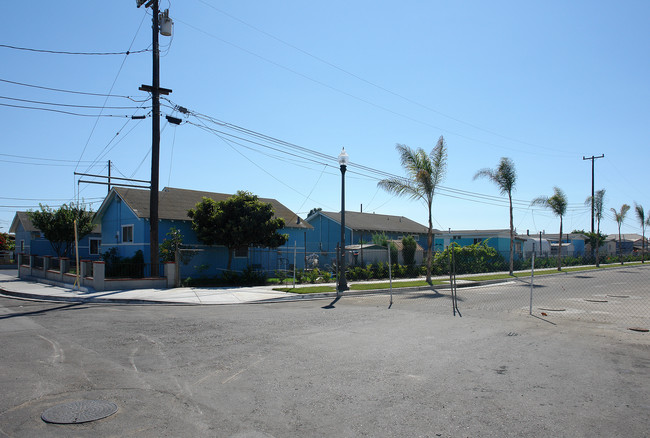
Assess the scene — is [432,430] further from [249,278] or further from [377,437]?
[249,278]

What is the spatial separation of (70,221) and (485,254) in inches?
1108

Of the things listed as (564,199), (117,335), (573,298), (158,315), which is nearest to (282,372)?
(117,335)

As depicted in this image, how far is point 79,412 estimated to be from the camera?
4.93 metres

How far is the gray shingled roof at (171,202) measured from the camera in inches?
974

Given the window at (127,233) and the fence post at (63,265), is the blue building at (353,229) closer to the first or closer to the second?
the window at (127,233)

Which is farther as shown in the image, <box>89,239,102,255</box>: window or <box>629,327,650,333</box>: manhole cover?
<box>89,239,102,255</box>: window

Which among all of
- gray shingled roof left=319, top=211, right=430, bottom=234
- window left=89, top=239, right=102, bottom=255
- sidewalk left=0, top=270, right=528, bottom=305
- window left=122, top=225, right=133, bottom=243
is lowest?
sidewalk left=0, top=270, right=528, bottom=305

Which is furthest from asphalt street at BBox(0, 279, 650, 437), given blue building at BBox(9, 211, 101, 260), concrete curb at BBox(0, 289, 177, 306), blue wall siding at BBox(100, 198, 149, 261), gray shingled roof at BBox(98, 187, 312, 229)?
blue building at BBox(9, 211, 101, 260)

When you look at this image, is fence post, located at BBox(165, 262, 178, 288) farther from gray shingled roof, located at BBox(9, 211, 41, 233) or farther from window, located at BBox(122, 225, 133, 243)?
gray shingled roof, located at BBox(9, 211, 41, 233)

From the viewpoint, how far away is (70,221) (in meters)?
29.4

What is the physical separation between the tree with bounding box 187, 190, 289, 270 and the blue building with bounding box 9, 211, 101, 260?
13.8m

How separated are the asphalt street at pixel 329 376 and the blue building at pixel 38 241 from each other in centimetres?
2440

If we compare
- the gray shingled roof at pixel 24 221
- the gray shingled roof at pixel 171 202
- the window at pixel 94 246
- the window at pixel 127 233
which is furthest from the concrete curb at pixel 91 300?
the gray shingled roof at pixel 24 221

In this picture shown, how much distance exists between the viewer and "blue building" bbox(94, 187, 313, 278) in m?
24.4
